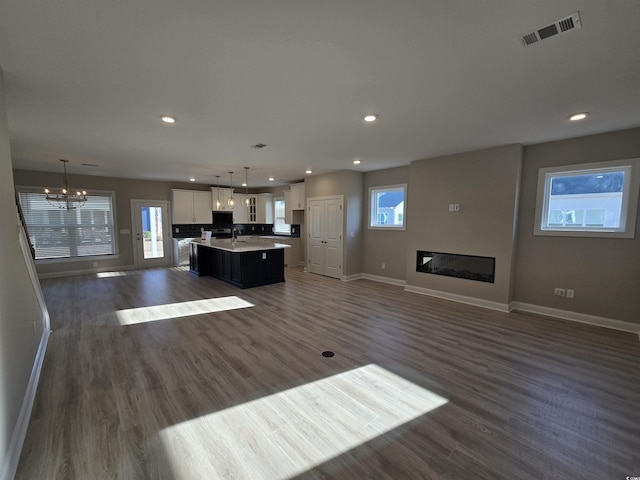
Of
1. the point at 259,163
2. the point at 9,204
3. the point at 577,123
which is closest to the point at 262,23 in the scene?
the point at 9,204

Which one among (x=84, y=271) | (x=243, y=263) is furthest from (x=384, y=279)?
(x=84, y=271)

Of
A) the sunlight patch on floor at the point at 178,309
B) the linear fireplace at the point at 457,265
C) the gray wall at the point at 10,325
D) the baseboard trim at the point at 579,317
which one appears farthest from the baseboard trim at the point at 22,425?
the baseboard trim at the point at 579,317

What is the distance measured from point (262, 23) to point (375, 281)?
19.0ft

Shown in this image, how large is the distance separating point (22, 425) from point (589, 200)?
657 centimetres

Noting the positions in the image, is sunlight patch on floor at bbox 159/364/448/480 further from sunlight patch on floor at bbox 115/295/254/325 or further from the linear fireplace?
the linear fireplace

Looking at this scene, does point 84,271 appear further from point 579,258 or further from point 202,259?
point 579,258

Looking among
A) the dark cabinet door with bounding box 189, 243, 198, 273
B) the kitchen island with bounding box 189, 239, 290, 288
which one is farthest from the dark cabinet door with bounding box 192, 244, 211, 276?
the dark cabinet door with bounding box 189, 243, 198, 273

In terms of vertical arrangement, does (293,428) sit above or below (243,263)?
below

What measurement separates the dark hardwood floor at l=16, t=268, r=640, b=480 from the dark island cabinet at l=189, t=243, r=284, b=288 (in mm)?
1686

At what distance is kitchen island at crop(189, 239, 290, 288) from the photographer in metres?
5.77

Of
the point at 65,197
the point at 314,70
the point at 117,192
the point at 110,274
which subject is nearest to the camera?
the point at 314,70

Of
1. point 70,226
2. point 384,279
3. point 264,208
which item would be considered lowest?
point 384,279

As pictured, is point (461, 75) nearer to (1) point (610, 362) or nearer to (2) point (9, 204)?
(1) point (610, 362)

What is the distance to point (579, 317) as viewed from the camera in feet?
12.9
